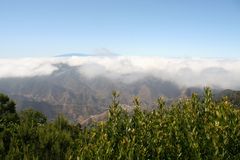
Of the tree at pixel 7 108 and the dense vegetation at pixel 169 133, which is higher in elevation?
the dense vegetation at pixel 169 133

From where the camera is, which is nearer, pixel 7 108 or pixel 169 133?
pixel 169 133

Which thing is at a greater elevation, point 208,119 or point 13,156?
point 208,119

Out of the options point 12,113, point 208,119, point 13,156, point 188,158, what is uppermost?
point 208,119

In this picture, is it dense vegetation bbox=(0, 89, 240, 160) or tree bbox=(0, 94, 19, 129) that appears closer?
dense vegetation bbox=(0, 89, 240, 160)

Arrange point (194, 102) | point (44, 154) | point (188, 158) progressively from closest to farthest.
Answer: point (188, 158) → point (194, 102) → point (44, 154)

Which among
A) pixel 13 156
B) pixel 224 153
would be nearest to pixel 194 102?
pixel 224 153

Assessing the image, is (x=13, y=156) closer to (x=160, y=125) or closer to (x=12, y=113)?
(x=160, y=125)

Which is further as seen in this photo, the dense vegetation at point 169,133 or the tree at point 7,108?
the tree at point 7,108

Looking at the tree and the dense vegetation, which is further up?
the dense vegetation

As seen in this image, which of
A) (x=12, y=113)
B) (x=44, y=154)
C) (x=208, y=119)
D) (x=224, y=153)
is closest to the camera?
(x=224, y=153)

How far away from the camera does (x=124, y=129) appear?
91.7ft

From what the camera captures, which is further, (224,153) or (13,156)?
(13,156)

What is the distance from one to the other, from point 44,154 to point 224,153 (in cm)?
3529

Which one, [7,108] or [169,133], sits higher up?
[169,133]
